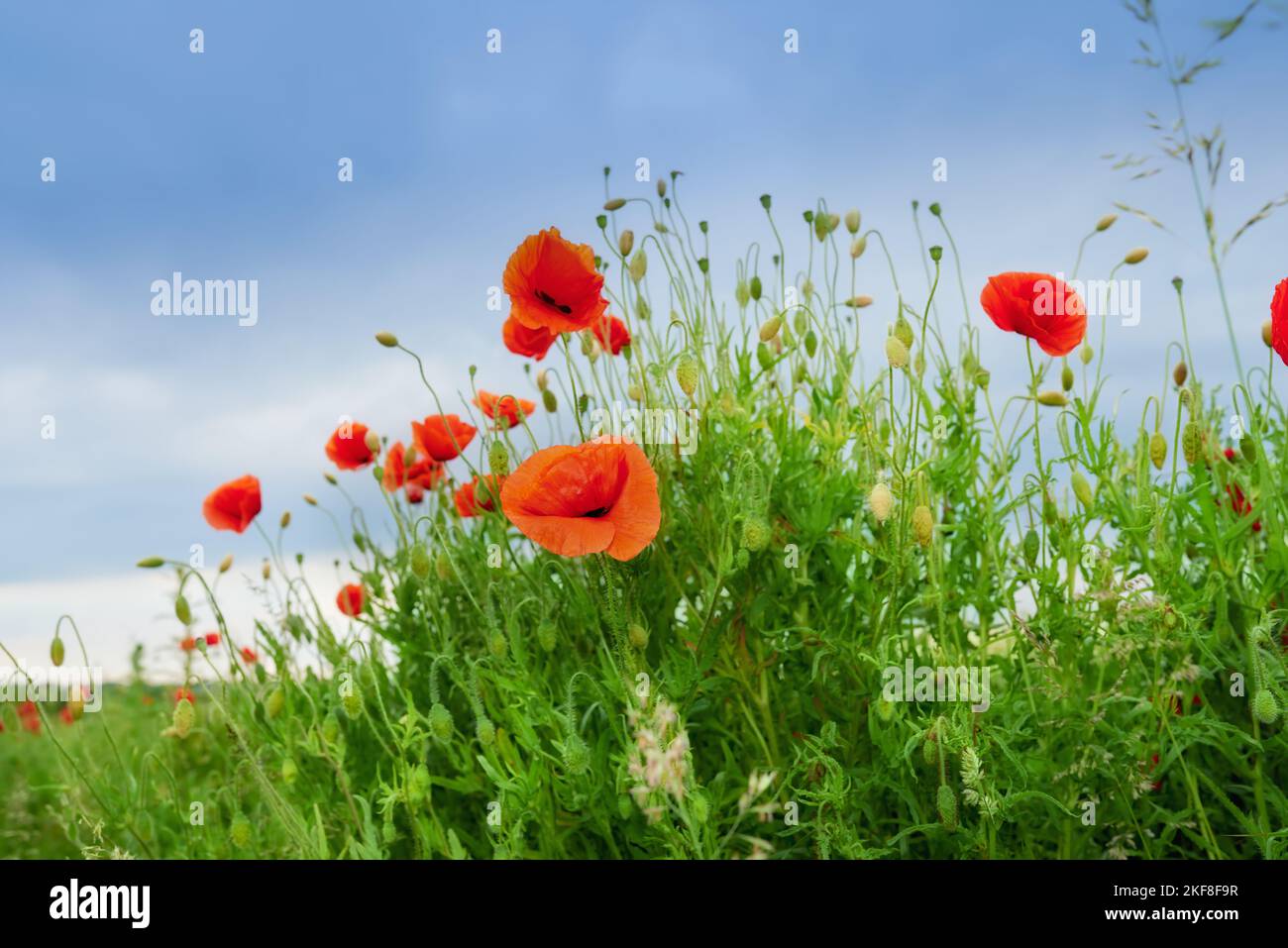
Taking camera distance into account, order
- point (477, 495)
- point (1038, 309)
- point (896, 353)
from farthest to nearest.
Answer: point (477, 495), point (1038, 309), point (896, 353)

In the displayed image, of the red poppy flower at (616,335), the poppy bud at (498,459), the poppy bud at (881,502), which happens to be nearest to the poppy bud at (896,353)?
the poppy bud at (881,502)

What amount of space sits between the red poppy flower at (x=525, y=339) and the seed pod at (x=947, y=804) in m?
1.02

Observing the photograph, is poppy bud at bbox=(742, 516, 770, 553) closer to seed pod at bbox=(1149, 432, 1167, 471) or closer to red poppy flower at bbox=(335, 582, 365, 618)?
seed pod at bbox=(1149, 432, 1167, 471)

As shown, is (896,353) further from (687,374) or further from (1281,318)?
(1281,318)

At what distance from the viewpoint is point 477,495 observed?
7.03ft

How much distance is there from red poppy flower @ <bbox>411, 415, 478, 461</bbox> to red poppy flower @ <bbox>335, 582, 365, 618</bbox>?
1.41 feet

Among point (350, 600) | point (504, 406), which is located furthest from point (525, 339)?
point (350, 600)

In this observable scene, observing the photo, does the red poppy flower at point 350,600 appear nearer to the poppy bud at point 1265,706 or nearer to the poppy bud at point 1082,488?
the poppy bud at point 1082,488

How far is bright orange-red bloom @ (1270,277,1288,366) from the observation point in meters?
1.83

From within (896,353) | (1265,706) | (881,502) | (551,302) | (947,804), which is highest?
(551,302)

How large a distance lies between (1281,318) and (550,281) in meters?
1.22
